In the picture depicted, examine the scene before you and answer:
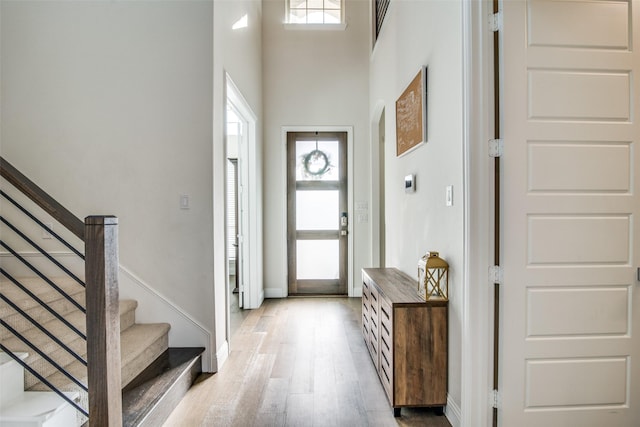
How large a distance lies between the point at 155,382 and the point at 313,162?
11.2ft

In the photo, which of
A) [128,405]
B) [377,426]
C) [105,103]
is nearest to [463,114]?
[377,426]

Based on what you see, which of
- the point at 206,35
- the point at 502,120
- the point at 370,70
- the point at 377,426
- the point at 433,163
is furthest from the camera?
the point at 370,70

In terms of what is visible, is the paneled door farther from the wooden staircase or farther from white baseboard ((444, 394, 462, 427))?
white baseboard ((444, 394, 462, 427))

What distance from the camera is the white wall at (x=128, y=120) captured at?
2.60 meters

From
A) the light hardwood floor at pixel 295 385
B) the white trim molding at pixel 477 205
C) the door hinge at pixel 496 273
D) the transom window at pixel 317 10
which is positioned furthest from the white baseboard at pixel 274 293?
the transom window at pixel 317 10

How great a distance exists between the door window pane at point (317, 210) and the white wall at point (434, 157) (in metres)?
1.53

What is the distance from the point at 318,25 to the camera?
15.9ft

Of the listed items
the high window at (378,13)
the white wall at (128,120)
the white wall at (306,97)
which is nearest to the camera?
the white wall at (128,120)

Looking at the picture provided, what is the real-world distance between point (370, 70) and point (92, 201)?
3.75m

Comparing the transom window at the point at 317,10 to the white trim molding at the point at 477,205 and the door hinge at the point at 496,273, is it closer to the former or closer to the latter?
the white trim molding at the point at 477,205

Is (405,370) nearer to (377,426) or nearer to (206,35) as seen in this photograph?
(377,426)

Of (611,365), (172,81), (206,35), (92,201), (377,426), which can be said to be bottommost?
(377,426)

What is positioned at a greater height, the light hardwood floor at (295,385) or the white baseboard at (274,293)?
the white baseboard at (274,293)

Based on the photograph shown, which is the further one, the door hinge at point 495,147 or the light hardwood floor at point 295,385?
the light hardwood floor at point 295,385
